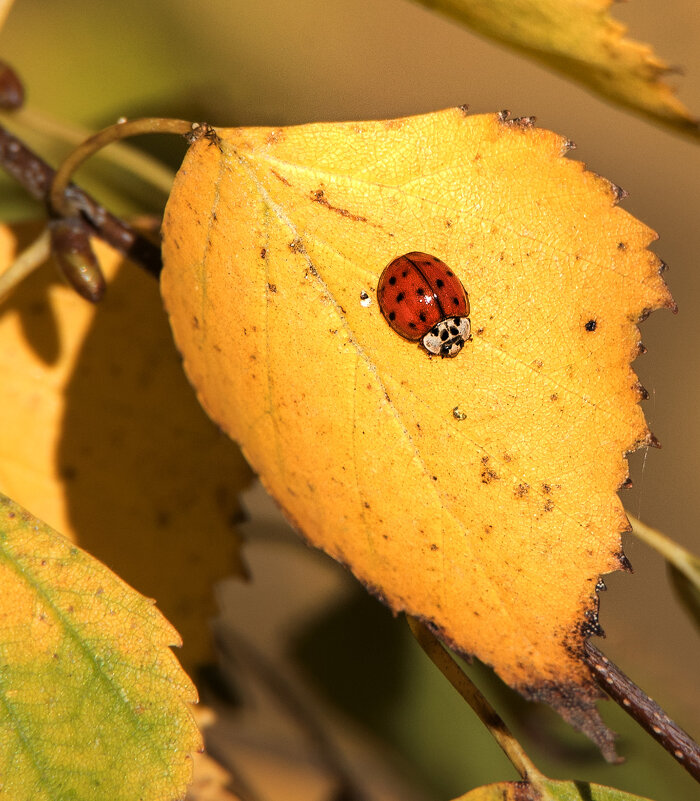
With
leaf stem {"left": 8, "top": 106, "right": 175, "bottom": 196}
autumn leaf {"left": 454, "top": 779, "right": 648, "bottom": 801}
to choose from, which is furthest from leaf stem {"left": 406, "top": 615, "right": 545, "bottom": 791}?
leaf stem {"left": 8, "top": 106, "right": 175, "bottom": 196}

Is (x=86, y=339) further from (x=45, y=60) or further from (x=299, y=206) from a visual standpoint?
(x=45, y=60)

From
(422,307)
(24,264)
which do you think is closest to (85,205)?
(24,264)

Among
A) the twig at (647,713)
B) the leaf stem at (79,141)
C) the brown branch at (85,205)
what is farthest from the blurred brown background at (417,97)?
the twig at (647,713)

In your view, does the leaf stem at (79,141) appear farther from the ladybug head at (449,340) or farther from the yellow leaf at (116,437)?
the ladybug head at (449,340)

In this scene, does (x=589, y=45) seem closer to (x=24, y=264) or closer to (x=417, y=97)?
(x=24, y=264)

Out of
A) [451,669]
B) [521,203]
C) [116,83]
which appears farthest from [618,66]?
[116,83]

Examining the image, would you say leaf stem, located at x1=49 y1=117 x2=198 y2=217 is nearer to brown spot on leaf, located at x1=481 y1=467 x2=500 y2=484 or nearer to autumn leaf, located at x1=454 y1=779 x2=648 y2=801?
brown spot on leaf, located at x1=481 y1=467 x2=500 y2=484

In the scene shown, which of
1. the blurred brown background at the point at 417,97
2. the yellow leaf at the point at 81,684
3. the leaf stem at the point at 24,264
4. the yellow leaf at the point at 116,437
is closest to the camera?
the yellow leaf at the point at 81,684
